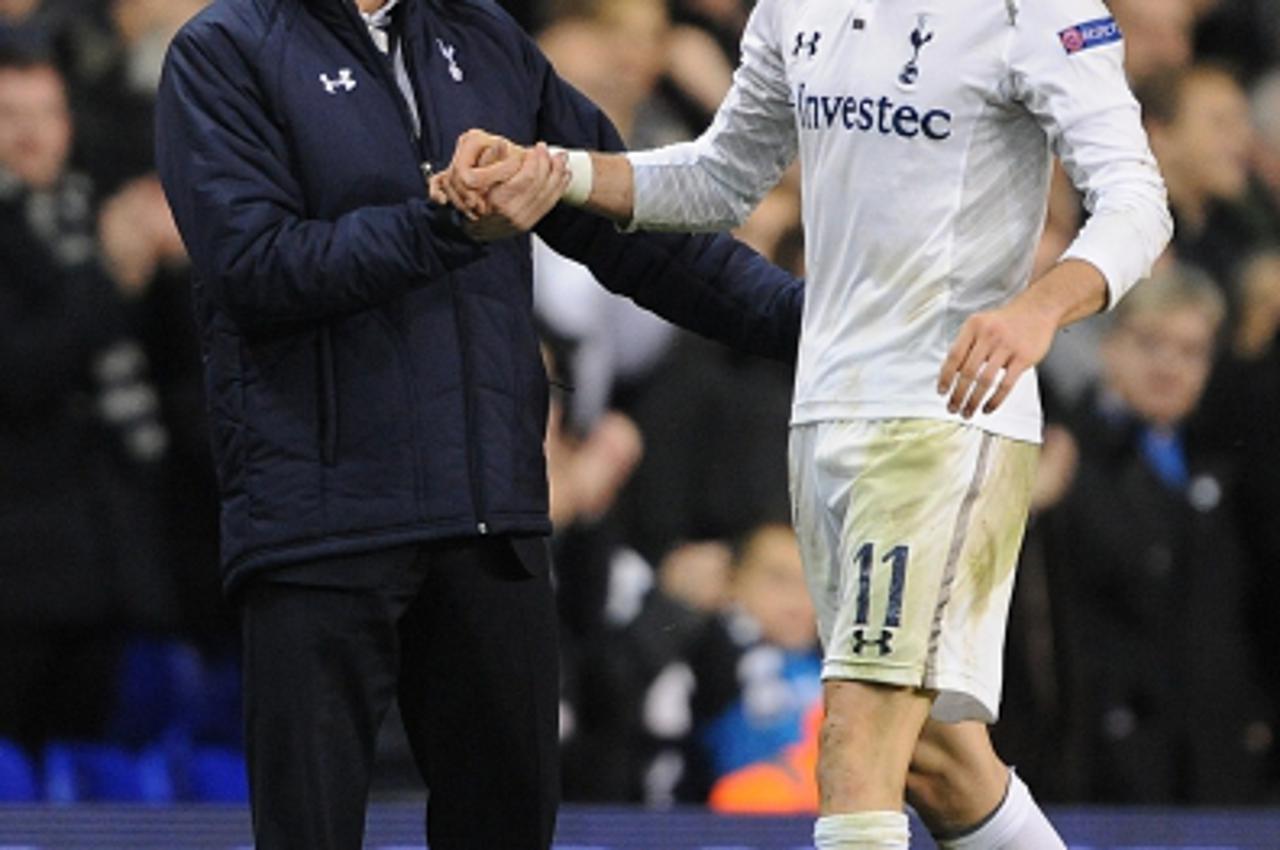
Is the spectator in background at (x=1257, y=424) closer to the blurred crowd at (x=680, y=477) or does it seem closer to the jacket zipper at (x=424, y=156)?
the blurred crowd at (x=680, y=477)

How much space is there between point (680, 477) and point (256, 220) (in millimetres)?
3257

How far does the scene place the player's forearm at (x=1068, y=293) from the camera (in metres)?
3.72

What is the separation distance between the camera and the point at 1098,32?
3.97 meters

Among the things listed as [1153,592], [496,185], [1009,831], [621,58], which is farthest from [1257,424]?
[496,185]

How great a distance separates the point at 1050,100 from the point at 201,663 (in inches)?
145

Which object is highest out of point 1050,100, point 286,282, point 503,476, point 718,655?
point 1050,100

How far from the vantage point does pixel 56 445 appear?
6898 mm

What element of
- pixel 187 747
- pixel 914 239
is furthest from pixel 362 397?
pixel 187 747

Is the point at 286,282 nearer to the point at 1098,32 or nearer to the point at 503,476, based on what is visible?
the point at 503,476

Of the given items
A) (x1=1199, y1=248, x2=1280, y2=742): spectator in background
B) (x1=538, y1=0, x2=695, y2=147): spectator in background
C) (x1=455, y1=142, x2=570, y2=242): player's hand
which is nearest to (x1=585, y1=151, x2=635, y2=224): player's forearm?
(x1=455, y1=142, x2=570, y2=242): player's hand

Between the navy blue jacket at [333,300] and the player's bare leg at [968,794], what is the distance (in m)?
0.71

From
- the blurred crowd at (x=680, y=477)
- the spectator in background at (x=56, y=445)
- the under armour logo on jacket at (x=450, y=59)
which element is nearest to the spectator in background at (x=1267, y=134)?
the blurred crowd at (x=680, y=477)

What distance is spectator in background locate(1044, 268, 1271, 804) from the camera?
293 inches

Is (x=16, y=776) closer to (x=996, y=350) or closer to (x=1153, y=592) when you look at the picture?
(x=1153, y=592)
